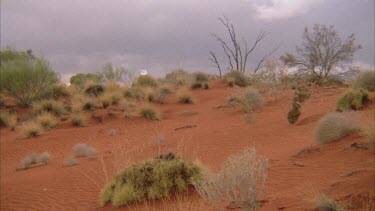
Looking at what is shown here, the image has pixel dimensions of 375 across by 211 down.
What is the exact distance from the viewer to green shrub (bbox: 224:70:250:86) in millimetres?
33312

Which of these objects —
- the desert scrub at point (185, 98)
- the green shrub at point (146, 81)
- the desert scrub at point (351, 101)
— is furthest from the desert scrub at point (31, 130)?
the green shrub at point (146, 81)

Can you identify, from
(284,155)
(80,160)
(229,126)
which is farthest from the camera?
(229,126)

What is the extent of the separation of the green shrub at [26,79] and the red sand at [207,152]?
5.52 metres

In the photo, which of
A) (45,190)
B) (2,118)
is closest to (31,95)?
(2,118)

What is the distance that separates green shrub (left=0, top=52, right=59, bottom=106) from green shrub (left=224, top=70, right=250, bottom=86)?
1244 cm

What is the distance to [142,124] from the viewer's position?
24.6 meters

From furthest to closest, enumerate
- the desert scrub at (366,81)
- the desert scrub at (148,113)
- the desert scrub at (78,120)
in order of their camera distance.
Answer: the desert scrub at (148,113) < the desert scrub at (78,120) < the desert scrub at (366,81)

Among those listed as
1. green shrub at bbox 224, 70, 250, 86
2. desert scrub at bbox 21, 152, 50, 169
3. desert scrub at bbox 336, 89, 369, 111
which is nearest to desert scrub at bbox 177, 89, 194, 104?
green shrub at bbox 224, 70, 250, 86

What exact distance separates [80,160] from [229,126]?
6.76 metres

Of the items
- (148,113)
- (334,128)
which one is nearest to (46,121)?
(148,113)

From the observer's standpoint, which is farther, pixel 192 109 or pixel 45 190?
pixel 192 109

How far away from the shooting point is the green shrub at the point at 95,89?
31800mm

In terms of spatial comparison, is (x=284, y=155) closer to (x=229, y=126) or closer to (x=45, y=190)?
(x=45, y=190)

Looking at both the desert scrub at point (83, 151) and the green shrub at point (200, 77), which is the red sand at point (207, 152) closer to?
the desert scrub at point (83, 151)
